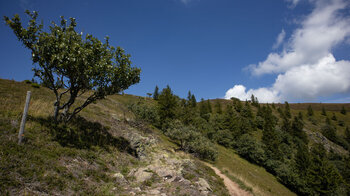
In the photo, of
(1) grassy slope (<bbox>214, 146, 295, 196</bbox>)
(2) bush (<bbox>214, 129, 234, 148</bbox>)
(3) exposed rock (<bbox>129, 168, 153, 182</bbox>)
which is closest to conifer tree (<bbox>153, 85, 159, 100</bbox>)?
(2) bush (<bbox>214, 129, 234, 148</bbox>)

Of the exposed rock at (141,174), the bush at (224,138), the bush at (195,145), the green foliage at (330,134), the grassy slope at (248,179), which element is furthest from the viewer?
the green foliage at (330,134)

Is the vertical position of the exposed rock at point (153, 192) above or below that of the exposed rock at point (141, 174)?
Answer: below

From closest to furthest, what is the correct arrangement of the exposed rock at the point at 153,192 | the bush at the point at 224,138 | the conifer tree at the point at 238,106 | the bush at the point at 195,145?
the exposed rock at the point at 153,192 < the bush at the point at 195,145 < the bush at the point at 224,138 < the conifer tree at the point at 238,106

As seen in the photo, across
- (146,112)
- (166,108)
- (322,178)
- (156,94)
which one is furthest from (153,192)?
(156,94)

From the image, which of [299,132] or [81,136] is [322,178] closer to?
[299,132]

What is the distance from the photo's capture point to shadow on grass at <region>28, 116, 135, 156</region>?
38.0 feet

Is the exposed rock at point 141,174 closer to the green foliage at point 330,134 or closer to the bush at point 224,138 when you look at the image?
the bush at point 224,138

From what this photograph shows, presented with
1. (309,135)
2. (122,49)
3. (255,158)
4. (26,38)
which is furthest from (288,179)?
(309,135)

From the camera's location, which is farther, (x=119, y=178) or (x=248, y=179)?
(x=248, y=179)

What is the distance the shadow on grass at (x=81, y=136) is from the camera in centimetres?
1157

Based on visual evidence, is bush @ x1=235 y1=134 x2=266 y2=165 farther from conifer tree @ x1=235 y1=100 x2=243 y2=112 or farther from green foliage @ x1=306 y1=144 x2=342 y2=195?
conifer tree @ x1=235 y1=100 x2=243 y2=112

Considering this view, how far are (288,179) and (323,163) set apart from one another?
1107 cm

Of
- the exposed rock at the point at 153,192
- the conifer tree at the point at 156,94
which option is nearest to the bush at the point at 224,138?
the exposed rock at the point at 153,192

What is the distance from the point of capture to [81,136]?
13.3 m
